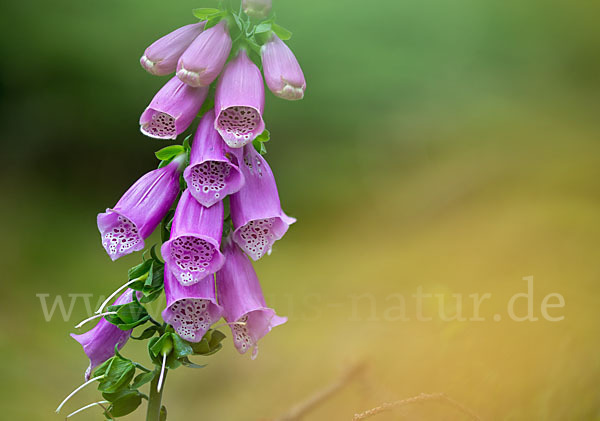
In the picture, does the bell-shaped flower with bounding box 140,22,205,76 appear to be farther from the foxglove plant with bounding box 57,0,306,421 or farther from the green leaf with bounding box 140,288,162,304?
the green leaf with bounding box 140,288,162,304

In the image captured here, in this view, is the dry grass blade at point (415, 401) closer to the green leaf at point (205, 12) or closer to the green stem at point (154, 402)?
the green stem at point (154, 402)

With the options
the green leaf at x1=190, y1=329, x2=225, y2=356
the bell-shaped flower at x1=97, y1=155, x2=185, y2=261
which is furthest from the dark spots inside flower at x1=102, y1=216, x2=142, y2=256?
the green leaf at x1=190, y1=329, x2=225, y2=356

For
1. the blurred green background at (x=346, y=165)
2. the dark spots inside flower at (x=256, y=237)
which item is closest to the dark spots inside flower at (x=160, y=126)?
the dark spots inside flower at (x=256, y=237)

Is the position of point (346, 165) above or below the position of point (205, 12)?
above

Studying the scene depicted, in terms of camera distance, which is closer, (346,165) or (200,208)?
(200,208)

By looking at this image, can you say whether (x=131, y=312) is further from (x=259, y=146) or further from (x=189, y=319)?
(x=259, y=146)

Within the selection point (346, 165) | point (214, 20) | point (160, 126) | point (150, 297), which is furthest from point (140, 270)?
point (346, 165)
